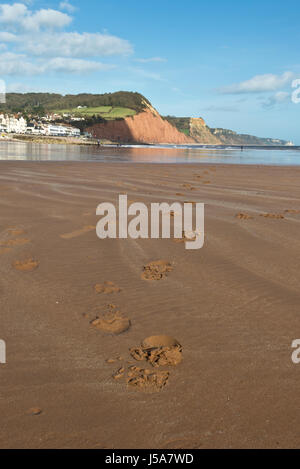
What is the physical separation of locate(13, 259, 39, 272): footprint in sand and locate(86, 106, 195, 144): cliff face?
13294 cm

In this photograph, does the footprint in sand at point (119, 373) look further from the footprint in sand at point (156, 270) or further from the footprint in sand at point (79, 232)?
the footprint in sand at point (79, 232)

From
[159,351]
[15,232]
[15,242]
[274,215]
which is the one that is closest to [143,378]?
[159,351]

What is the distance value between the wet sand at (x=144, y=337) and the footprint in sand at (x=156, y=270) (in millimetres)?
29

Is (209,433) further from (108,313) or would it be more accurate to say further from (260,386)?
(108,313)

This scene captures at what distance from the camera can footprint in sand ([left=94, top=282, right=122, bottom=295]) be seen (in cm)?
375

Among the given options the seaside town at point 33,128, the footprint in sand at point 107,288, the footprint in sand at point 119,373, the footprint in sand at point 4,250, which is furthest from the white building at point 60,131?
the footprint in sand at point 119,373

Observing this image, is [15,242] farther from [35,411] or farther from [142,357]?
[35,411]

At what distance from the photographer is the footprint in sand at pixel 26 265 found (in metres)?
4.29

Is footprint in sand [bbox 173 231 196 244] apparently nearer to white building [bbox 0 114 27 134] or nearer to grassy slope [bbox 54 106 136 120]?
white building [bbox 0 114 27 134]

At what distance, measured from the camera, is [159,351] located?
2.67 meters

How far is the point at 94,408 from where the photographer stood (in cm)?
214

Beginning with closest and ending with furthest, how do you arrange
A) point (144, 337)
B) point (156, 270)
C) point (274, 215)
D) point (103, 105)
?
point (144, 337) → point (156, 270) → point (274, 215) → point (103, 105)

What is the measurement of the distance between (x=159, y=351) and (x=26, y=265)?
249 cm

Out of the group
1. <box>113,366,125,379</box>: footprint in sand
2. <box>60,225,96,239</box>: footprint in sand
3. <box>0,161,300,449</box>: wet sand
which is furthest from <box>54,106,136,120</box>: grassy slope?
<box>113,366,125,379</box>: footprint in sand
